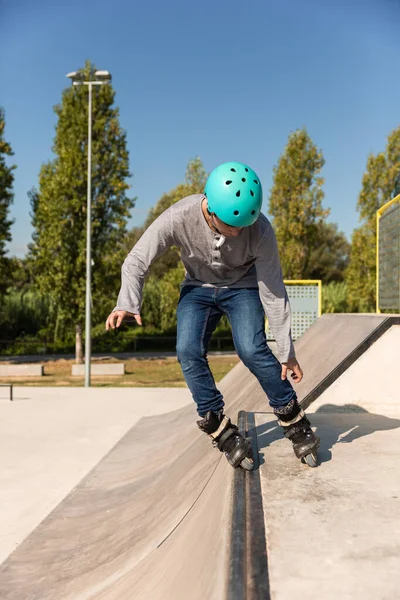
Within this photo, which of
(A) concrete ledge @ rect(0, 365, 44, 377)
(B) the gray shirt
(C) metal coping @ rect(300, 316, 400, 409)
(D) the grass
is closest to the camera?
(B) the gray shirt

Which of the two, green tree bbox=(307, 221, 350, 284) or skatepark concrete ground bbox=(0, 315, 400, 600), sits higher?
green tree bbox=(307, 221, 350, 284)

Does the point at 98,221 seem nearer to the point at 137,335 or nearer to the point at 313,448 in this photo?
the point at 137,335

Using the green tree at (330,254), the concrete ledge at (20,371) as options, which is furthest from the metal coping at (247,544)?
the green tree at (330,254)

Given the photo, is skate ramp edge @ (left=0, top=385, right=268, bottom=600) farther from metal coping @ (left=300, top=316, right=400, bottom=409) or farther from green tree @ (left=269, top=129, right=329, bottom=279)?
green tree @ (left=269, top=129, right=329, bottom=279)

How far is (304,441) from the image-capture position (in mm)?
3201

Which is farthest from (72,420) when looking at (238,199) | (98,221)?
(98,221)

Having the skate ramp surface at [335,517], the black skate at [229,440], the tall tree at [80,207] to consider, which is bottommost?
the skate ramp surface at [335,517]

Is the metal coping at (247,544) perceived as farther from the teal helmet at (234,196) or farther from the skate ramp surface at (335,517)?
the teal helmet at (234,196)

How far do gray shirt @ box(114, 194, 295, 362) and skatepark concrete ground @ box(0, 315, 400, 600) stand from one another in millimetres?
861

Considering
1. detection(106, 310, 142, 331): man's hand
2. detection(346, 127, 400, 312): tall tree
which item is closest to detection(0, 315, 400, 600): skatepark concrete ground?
detection(106, 310, 142, 331): man's hand

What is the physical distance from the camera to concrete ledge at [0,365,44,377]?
54.1 ft

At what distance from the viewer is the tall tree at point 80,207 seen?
22.0 m

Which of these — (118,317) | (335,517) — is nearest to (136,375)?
(118,317)

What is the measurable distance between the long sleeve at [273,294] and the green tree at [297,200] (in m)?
22.1
